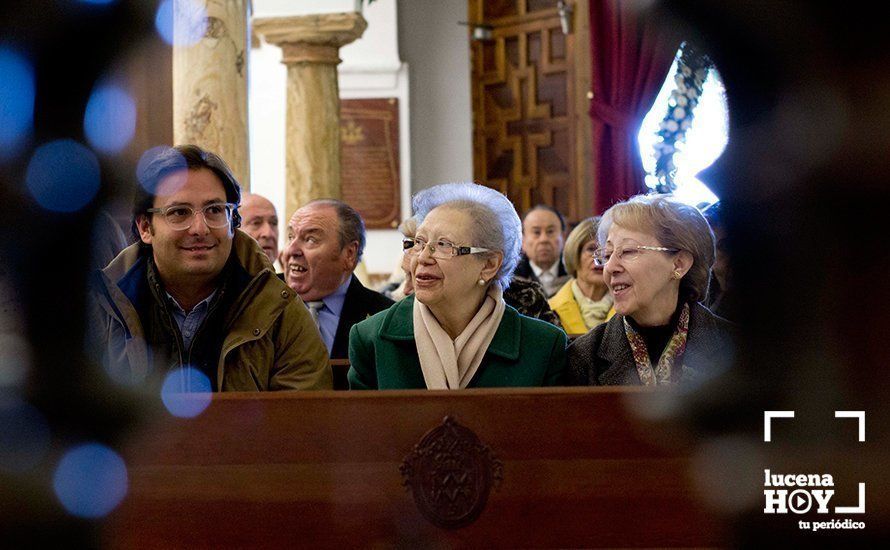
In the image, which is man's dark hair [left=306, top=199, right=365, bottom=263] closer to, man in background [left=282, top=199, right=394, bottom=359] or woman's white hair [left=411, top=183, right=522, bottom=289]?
man in background [left=282, top=199, right=394, bottom=359]

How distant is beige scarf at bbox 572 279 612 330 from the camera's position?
5.43 meters

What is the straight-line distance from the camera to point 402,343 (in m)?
3.14

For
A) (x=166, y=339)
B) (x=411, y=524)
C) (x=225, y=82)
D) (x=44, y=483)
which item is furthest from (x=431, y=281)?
(x=225, y=82)

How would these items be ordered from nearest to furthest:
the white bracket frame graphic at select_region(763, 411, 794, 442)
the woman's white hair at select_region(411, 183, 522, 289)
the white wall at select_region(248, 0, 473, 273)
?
the white bracket frame graphic at select_region(763, 411, 794, 442)
the woman's white hair at select_region(411, 183, 522, 289)
the white wall at select_region(248, 0, 473, 273)

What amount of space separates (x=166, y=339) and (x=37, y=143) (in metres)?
1.50

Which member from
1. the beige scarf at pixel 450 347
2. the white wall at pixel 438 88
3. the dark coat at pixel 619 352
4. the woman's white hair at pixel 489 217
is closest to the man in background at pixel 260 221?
the woman's white hair at pixel 489 217

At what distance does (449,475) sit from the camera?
1.97 metres

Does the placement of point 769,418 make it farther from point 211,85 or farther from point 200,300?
point 211,85

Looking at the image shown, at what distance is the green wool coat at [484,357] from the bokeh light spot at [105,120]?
1426 millimetres

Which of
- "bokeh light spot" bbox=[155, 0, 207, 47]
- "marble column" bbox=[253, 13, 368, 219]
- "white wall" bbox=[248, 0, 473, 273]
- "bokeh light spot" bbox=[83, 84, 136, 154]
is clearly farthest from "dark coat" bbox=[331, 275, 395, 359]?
"white wall" bbox=[248, 0, 473, 273]

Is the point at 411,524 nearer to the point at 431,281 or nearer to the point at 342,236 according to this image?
the point at 431,281

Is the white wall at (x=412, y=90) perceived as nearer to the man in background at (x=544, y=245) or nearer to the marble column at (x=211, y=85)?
the man in background at (x=544, y=245)

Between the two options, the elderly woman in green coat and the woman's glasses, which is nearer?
the elderly woman in green coat

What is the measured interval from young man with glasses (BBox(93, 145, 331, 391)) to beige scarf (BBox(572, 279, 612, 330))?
2.55 meters
